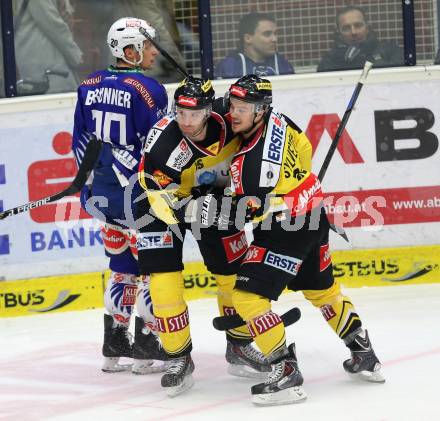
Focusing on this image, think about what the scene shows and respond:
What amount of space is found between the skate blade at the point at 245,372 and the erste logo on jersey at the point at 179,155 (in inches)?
38.7

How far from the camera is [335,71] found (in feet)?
22.5

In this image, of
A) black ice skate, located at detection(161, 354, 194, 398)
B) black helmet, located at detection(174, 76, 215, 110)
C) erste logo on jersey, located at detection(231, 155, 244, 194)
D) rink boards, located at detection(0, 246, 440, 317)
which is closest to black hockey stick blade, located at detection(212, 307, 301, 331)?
black ice skate, located at detection(161, 354, 194, 398)

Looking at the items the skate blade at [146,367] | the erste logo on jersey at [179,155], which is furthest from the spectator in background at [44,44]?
the erste logo on jersey at [179,155]

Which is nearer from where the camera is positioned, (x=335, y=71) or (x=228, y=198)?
(x=228, y=198)

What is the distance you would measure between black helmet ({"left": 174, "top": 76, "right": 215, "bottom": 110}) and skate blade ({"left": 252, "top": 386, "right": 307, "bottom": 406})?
1132mm

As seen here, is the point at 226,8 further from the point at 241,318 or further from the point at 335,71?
the point at 241,318

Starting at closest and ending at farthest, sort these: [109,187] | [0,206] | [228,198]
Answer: [228,198] < [109,187] < [0,206]

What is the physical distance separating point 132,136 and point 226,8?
6.47 feet

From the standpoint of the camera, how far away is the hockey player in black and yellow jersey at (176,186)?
457cm

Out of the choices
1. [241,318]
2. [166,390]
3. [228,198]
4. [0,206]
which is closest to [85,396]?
[166,390]

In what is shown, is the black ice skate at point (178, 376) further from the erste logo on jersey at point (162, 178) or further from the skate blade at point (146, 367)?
the erste logo on jersey at point (162, 178)

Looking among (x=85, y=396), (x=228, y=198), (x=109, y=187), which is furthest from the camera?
(x=109, y=187)

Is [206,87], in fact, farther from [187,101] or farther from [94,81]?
[94,81]

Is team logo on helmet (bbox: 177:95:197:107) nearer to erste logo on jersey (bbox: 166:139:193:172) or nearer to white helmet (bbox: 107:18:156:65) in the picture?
erste logo on jersey (bbox: 166:139:193:172)
